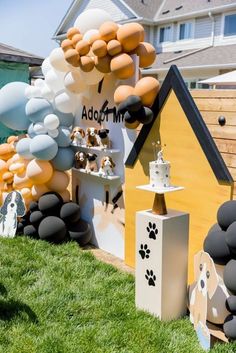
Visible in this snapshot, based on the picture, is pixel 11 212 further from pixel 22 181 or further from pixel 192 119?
pixel 192 119

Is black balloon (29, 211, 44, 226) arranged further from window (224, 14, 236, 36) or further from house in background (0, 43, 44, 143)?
window (224, 14, 236, 36)

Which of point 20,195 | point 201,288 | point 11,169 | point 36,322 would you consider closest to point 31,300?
point 36,322

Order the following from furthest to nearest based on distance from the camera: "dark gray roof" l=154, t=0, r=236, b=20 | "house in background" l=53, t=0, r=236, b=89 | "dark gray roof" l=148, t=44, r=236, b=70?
"dark gray roof" l=154, t=0, r=236, b=20, "house in background" l=53, t=0, r=236, b=89, "dark gray roof" l=148, t=44, r=236, b=70

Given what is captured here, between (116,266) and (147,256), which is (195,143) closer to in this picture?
(147,256)

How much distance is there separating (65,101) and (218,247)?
2.47 m

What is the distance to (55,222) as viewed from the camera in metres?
4.21

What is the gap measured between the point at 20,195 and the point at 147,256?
210 cm

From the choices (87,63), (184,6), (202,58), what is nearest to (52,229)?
(87,63)

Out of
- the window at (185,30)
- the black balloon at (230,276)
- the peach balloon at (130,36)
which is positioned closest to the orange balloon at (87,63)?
the peach balloon at (130,36)

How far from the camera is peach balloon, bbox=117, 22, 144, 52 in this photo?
354 centimetres

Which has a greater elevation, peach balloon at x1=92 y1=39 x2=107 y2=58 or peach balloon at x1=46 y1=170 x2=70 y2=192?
peach balloon at x1=92 y1=39 x2=107 y2=58

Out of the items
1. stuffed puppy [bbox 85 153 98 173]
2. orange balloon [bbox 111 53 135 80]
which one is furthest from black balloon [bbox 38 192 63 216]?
orange balloon [bbox 111 53 135 80]

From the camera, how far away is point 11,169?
180 inches

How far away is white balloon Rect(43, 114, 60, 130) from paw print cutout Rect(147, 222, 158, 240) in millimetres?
1888
